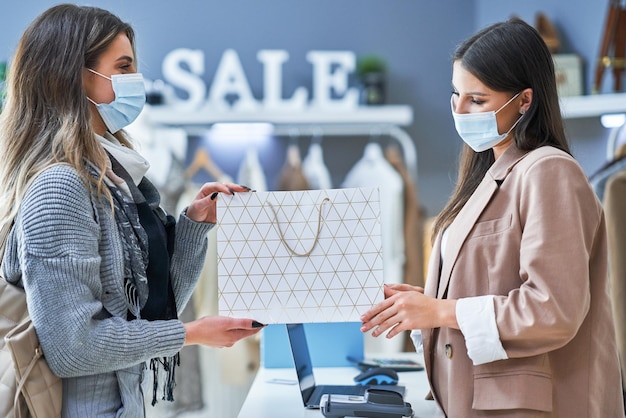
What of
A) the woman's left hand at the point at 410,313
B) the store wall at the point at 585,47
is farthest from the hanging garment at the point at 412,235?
the woman's left hand at the point at 410,313

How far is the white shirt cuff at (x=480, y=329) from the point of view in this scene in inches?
58.8

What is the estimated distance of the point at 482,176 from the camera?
190 cm

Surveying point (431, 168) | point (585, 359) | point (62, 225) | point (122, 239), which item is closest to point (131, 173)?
point (122, 239)

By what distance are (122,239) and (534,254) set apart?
87 centimetres

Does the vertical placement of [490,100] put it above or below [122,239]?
above

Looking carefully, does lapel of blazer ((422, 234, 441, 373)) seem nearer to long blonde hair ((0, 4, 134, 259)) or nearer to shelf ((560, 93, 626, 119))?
long blonde hair ((0, 4, 134, 259))

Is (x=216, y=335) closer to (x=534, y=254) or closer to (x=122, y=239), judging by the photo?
(x=122, y=239)

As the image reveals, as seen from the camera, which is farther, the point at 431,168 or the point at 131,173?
the point at 431,168

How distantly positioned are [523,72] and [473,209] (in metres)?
0.33

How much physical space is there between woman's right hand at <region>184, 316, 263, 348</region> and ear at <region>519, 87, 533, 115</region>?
2.56ft

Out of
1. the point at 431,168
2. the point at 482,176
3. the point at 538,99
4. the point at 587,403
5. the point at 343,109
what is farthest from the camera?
the point at 431,168

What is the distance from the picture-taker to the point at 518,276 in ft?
5.10

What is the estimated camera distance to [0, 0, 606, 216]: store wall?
14.1 ft

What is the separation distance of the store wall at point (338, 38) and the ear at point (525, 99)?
263cm
